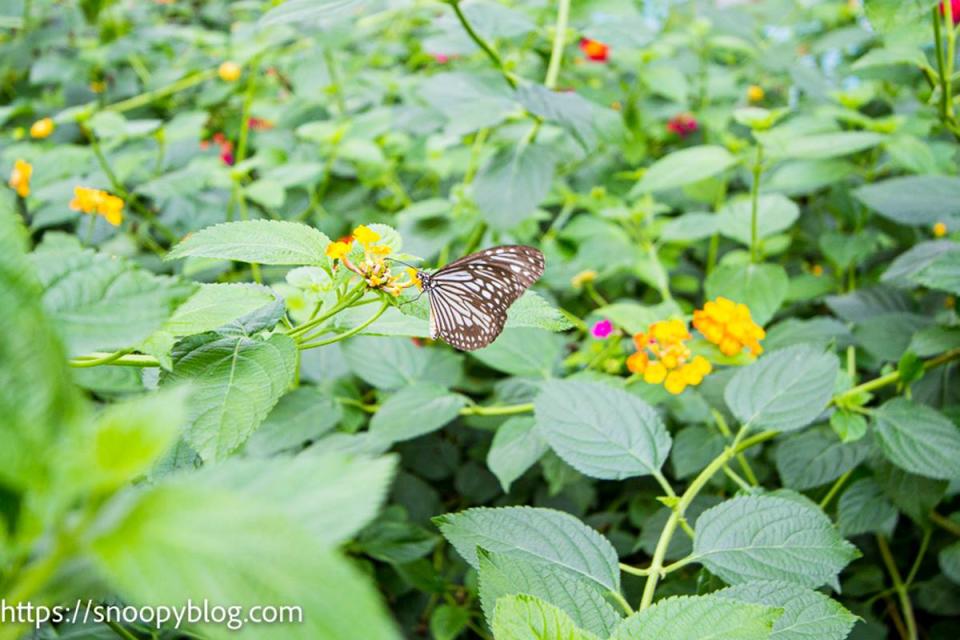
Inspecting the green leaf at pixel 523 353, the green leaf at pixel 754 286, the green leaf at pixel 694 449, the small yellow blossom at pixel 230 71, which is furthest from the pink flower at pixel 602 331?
the small yellow blossom at pixel 230 71

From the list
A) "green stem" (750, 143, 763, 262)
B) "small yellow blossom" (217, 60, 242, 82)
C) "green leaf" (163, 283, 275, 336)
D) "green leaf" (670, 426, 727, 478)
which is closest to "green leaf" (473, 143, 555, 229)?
"green stem" (750, 143, 763, 262)

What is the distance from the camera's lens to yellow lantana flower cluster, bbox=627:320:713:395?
37.2 inches

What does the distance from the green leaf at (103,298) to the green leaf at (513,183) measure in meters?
0.83

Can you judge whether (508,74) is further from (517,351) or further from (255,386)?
(255,386)

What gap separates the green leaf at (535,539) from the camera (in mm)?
640

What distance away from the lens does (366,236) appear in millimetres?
648

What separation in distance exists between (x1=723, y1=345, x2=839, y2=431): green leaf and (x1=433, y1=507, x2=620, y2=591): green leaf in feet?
0.93

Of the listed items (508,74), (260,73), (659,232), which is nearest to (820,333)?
(659,232)

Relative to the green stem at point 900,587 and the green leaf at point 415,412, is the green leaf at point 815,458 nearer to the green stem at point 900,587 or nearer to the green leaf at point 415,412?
the green stem at point 900,587

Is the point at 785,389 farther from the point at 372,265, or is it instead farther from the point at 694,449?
the point at 372,265

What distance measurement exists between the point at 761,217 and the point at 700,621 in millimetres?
944

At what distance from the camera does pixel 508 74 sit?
1258 mm

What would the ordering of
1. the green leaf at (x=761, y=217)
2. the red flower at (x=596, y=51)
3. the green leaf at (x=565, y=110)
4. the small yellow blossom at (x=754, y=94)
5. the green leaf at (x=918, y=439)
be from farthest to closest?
1. the small yellow blossom at (x=754, y=94)
2. the red flower at (x=596, y=51)
3. the green leaf at (x=761, y=217)
4. the green leaf at (x=565, y=110)
5. the green leaf at (x=918, y=439)

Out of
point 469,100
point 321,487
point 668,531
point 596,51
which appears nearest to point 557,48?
point 469,100
